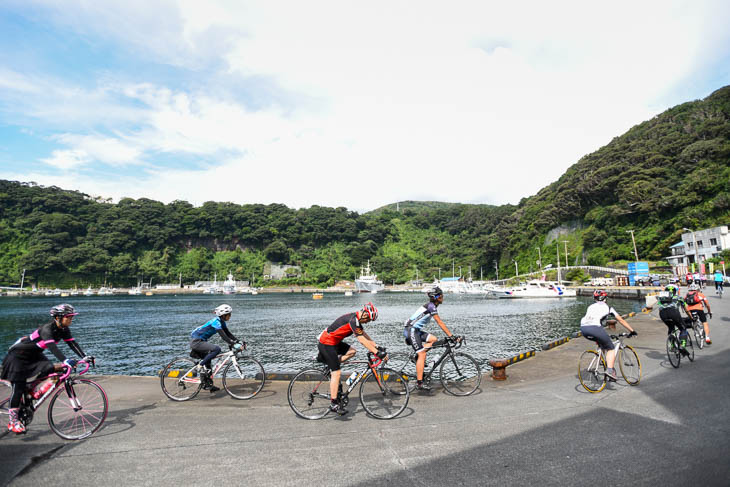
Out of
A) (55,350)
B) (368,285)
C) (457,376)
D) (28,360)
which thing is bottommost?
(368,285)

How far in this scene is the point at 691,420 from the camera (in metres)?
5.35

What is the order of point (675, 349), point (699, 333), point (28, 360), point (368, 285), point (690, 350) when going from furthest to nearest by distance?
point (368, 285), point (699, 333), point (690, 350), point (675, 349), point (28, 360)

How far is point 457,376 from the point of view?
294 inches

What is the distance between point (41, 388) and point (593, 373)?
9.21m

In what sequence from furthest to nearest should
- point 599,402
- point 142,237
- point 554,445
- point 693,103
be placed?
1. point 142,237
2. point 693,103
3. point 599,402
4. point 554,445

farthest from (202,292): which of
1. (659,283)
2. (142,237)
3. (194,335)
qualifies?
(194,335)

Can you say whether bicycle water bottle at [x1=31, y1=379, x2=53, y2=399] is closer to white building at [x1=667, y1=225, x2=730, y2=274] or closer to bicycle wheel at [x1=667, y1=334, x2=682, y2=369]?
bicycle wheel at [x1=667, y1=334, x2=682, y2=369]

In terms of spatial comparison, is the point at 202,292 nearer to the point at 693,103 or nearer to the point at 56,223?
the point at 56,223

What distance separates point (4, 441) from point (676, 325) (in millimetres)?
12780

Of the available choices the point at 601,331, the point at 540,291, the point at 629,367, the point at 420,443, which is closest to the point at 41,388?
the point at 420,443

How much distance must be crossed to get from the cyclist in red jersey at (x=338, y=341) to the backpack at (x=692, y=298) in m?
9.43

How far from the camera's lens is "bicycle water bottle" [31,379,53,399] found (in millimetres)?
5293

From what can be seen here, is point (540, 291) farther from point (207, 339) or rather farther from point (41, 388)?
point (41, 388)

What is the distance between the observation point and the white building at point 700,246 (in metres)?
53.6
